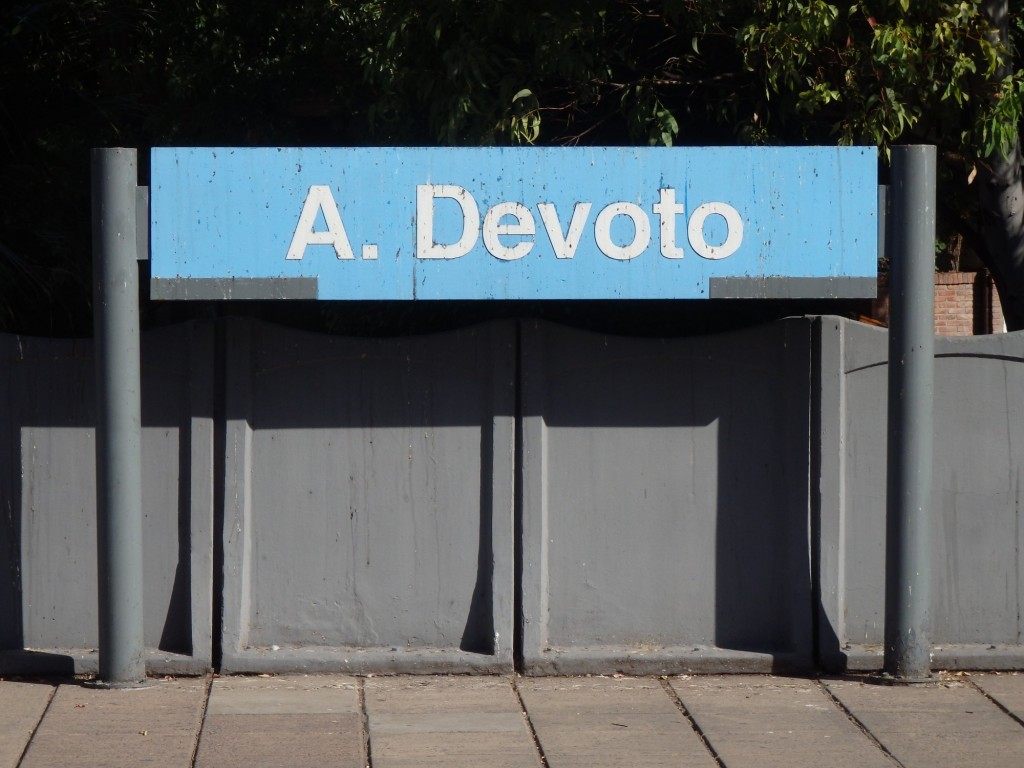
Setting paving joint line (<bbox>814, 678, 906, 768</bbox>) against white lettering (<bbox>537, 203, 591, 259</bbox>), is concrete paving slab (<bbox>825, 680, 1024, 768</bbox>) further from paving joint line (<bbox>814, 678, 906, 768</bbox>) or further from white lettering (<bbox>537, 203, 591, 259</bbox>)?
white lettering (<bbox>537, 203, 591, 259</bbox>)

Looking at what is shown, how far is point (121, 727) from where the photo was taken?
592cm

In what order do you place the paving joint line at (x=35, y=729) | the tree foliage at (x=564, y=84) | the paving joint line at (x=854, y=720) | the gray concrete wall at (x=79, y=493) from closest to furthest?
the paving joint line at (x=35, y=729)
the paving joint line at (x=854, y=720)
the gray concrete wall at (x=79, y=493)
the tree foliage at (x=564, y=84)

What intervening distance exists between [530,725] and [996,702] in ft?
7.73

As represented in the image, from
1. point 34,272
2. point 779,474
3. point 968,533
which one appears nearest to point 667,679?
point 779,474

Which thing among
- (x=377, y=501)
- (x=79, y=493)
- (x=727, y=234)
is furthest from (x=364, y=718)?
(x=727, y=234)

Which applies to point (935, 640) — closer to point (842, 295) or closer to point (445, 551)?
point (842, 295)

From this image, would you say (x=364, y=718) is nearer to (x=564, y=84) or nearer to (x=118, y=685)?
(x=118, y=685)

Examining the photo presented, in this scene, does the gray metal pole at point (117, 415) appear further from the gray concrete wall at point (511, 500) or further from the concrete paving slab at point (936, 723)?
the concrete paving slab at point (936, 723)

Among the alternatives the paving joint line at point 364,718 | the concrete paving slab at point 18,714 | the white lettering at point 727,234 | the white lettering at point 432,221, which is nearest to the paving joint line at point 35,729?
the concrete paving slab at point 18,714

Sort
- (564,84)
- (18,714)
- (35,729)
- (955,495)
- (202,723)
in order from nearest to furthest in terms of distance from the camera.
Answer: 1. (35,729)
2. (202,723)
3. (18,714)
4. (955,495)
5. (564,84)

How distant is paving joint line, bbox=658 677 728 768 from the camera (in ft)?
18.1

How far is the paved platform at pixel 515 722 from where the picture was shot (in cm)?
552

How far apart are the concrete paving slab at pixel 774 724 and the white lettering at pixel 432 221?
8.40 feet

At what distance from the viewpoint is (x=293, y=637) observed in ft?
22.8
